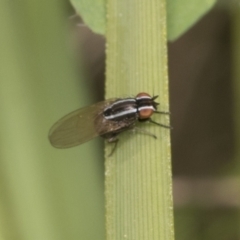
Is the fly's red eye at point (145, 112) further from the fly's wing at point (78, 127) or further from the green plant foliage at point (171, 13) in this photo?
the green plant foliage at point (171, 13)

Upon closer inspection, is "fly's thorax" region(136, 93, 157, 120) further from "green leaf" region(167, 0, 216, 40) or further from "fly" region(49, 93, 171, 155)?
"green leaf" region(167, 0, 216, 40)

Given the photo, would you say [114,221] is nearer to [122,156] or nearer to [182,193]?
[122,156]

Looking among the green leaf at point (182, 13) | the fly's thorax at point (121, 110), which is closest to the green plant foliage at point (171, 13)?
the green leaf at point (182, 13)

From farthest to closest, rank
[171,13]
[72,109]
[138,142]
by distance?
[72,109], [171,13], [138,142]

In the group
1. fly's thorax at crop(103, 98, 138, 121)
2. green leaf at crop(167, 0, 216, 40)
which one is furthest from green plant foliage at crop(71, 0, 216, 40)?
fly's thorax at crop(103, 98, 138, 121)

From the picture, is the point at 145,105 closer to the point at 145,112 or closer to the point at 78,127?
the point at 145,112

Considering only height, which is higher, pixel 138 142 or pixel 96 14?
pixel 96 14

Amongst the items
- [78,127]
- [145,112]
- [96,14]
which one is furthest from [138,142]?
[96,14]

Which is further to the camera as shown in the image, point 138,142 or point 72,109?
point 72,109
